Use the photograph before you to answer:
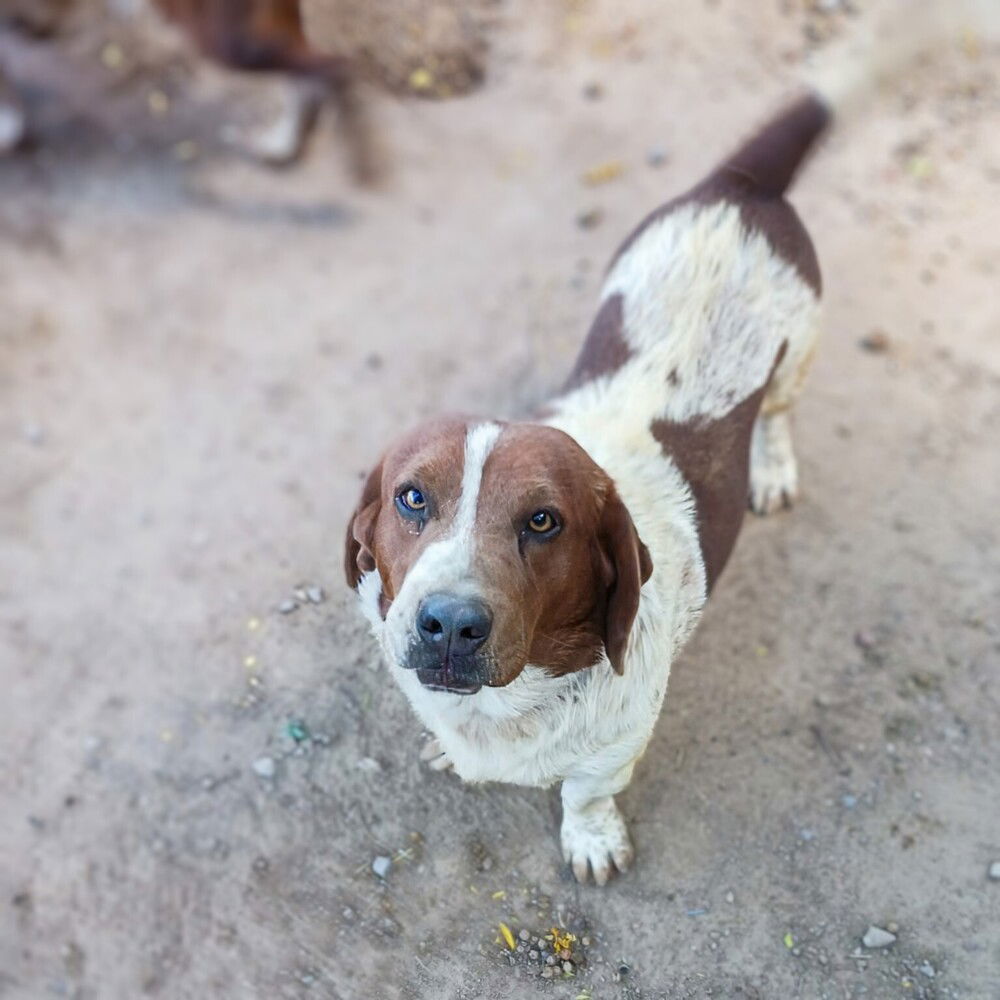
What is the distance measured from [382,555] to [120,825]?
194 cm

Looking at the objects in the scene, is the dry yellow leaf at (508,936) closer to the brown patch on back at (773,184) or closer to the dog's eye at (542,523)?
the dog's eye at (542,523)

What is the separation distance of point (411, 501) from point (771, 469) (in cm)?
220

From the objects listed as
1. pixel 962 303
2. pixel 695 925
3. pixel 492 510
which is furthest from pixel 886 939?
pixel 962 303

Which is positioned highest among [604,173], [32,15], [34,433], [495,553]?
[495,553]

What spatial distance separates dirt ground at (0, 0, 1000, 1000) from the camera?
3.44m

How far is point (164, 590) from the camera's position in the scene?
4.45m

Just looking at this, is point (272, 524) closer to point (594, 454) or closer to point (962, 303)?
point (594, 454)

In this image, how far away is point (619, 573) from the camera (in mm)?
2670

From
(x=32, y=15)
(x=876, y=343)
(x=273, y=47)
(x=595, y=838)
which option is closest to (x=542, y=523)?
(x=595, y=838)

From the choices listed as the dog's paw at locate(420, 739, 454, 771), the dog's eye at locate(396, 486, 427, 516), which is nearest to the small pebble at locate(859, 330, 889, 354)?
the dog's paw at locate(420, 739, 454, 771)

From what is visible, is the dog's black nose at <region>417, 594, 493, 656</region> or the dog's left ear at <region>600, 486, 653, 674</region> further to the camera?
the dog's left ear at <region>600, 486, 653, 674</region>

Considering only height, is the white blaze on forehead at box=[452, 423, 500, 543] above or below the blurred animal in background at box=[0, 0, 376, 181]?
above

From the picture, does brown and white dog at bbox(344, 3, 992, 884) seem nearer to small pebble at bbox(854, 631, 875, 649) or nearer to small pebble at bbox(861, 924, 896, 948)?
small pebble at bbox(854, 631, 875, 649)

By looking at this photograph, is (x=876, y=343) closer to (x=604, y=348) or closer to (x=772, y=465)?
(x=772, y=465)
